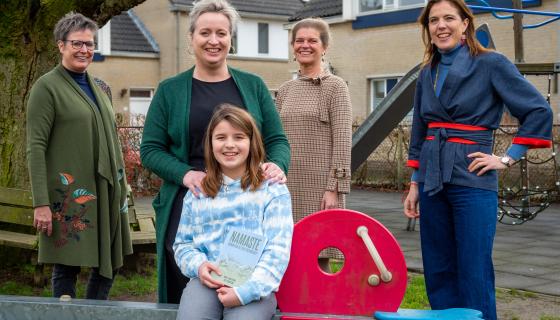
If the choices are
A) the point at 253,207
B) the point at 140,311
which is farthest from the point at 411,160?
the point at 140,311

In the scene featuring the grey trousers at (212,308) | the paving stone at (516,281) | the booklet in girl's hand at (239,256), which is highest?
the booklet in girl's hand at (239,256)

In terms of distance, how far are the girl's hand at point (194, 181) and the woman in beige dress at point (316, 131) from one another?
3.80ft

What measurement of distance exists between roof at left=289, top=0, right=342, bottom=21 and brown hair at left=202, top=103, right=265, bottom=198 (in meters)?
17.3

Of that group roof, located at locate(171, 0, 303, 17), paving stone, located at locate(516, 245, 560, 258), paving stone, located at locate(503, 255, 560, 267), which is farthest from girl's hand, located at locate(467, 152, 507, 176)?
roof, located at locate(171, 0, 303, 17)

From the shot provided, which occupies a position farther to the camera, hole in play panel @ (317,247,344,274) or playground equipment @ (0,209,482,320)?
hole in play panel @ (317,247,344,274)

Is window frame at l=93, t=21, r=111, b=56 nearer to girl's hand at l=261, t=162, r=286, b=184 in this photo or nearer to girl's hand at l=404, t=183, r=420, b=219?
girl's hand at l=404, t=183, r=420, b=219

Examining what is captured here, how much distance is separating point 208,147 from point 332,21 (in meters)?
17.4

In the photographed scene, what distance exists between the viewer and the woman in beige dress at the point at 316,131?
14.0 feet

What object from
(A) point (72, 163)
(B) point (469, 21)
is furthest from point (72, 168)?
(B) point (469, 21)

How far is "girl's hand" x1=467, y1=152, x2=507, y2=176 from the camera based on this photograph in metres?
3.38

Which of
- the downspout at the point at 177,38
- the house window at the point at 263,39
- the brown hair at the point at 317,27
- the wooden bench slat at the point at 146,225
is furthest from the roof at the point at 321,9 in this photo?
the brown hair at the point at 317,27

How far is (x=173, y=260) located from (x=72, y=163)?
1.13 metres

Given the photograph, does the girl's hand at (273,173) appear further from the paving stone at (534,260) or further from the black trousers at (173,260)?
the paving stone at (534,260)

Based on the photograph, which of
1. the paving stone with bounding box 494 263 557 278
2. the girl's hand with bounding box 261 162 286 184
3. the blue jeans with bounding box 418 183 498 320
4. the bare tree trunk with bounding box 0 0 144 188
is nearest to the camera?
the girl's hand with bounding box 261 162 286 184
